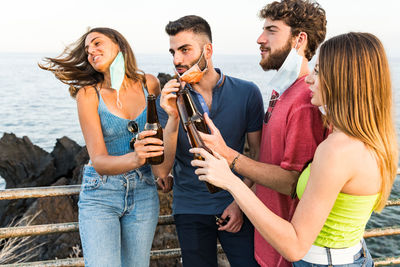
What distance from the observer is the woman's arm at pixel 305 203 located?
1.68 meters

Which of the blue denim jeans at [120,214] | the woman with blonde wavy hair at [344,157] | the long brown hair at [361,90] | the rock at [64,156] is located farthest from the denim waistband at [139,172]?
the rock at [64,156]

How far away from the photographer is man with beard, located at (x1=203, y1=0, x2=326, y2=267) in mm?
2207

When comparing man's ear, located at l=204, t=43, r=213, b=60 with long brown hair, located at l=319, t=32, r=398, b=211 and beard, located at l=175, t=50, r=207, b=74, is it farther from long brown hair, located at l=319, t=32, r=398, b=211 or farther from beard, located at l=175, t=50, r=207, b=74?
long brown hair, located at l=319, t=32, r=398, b=211

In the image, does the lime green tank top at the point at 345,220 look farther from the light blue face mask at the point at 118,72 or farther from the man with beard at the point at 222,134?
the light blue face mask at the point at 118,72

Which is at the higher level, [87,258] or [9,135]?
[87,258]

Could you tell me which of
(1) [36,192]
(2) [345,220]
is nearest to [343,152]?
(2) [345,220]

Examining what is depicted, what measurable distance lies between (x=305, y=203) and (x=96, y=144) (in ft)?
5.69

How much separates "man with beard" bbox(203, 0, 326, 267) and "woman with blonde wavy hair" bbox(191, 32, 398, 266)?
0.37 metres

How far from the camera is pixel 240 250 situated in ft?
9.44

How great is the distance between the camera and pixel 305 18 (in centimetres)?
260

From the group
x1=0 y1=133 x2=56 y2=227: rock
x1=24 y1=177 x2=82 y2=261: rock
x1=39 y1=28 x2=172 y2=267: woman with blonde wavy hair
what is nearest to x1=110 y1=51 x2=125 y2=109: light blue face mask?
x1=39 y1=28 x2=172 y2=267: woman with blonde wavy hair

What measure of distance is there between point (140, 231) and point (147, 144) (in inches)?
32.0

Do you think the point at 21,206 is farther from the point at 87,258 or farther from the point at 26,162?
the point at 87,258

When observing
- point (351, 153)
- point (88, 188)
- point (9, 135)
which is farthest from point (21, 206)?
point (351, 153)
